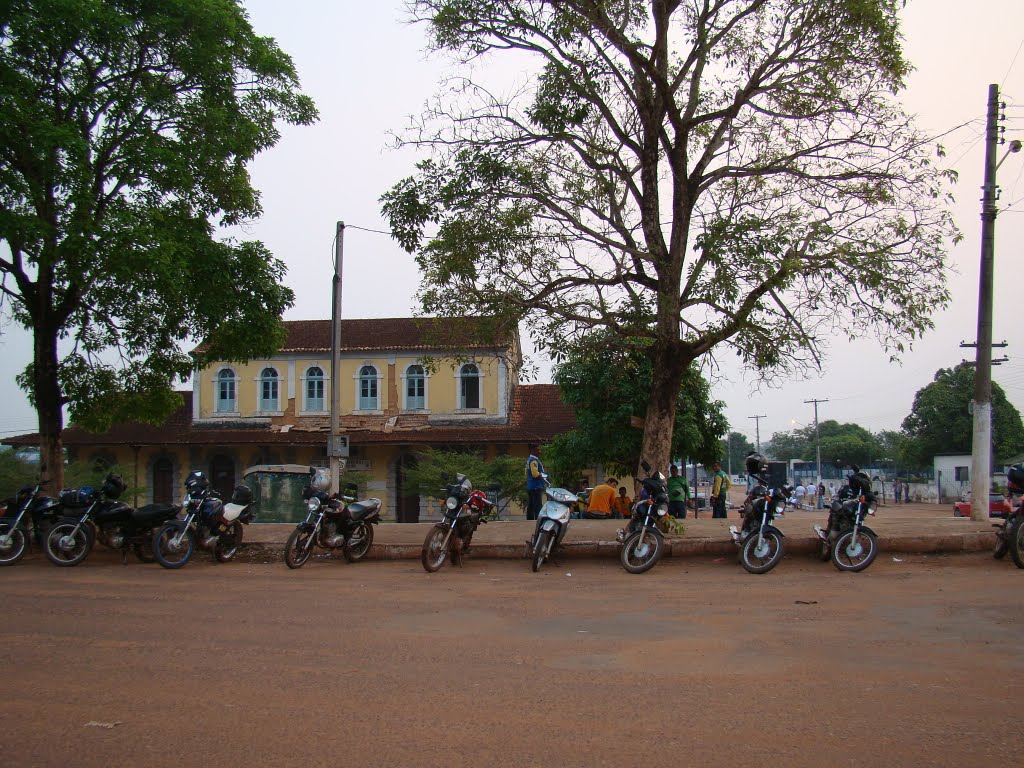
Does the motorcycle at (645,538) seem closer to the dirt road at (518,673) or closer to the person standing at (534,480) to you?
the dirt road at (518,673)

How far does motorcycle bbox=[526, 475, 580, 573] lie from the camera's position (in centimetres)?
1036

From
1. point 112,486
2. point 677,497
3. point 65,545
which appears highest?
point 112,486

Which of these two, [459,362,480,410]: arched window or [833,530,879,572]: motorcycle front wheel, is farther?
[459,362,480,410]: arched window

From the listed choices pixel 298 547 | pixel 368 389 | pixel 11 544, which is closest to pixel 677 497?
pixel 298 547

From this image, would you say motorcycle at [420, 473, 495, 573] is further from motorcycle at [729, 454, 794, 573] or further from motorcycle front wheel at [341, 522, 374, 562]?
motorcycle at [729, 454, 794, 573]

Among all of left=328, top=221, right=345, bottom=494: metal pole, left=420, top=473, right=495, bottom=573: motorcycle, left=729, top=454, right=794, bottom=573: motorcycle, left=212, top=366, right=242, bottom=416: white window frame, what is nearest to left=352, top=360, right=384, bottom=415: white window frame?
left=212, top=366, right=242, bottom=416: white window frame

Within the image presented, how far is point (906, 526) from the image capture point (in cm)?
1245

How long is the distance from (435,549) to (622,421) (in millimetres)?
15365

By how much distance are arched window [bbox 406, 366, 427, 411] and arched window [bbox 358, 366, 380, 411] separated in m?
1.31

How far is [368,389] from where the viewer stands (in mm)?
32781

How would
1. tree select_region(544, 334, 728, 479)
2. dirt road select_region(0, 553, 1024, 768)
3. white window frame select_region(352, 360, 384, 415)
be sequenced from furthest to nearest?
white window frame select_region(352, 360, 384, 415)
tree select_region(544, 334, 728, 479)
dirt road select_region(0, 553, 1024, 768)

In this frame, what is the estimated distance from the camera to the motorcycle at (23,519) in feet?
35.4

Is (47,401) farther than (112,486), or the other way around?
(47,401)

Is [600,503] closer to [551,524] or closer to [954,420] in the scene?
[551,524]
